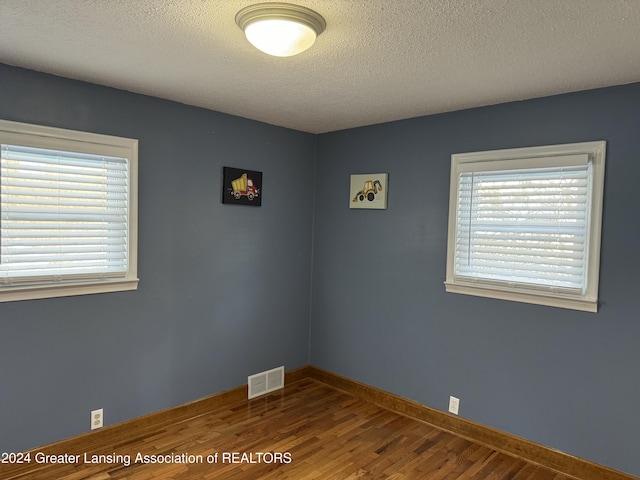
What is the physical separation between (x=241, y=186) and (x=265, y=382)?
1768 mm

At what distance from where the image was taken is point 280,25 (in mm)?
1763

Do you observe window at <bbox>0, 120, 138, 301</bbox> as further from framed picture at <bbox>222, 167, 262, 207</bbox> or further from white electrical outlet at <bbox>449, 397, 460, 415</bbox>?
white electrical outlet at <bbox>449, 397, 460, 415</bbox>

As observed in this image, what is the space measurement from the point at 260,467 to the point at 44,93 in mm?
2657

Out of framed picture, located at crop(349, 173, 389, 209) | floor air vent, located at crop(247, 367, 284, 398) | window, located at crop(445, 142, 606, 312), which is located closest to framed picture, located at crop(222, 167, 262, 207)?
framed picture, located at crop(349, 173, 389, 209)

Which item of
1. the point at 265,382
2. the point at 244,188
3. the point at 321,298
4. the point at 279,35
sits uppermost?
the point at 279,35

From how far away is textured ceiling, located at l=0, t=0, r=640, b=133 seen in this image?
172cm

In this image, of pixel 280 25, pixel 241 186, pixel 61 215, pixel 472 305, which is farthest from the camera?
pixel 241 186

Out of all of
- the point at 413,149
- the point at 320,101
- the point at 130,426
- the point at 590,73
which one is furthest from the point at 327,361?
the point at 590,73

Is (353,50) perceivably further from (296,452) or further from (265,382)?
(265,382)

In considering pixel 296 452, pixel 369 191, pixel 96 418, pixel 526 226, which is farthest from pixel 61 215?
pixel 526 226

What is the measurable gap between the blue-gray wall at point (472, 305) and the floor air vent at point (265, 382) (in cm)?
45

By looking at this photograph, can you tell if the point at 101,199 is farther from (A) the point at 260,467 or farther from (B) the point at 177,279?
(A) the point at 260,467

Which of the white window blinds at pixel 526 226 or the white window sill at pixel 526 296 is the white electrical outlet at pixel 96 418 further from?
the white window blinds at pixel 526 226

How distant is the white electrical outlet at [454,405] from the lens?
10.5 ft
